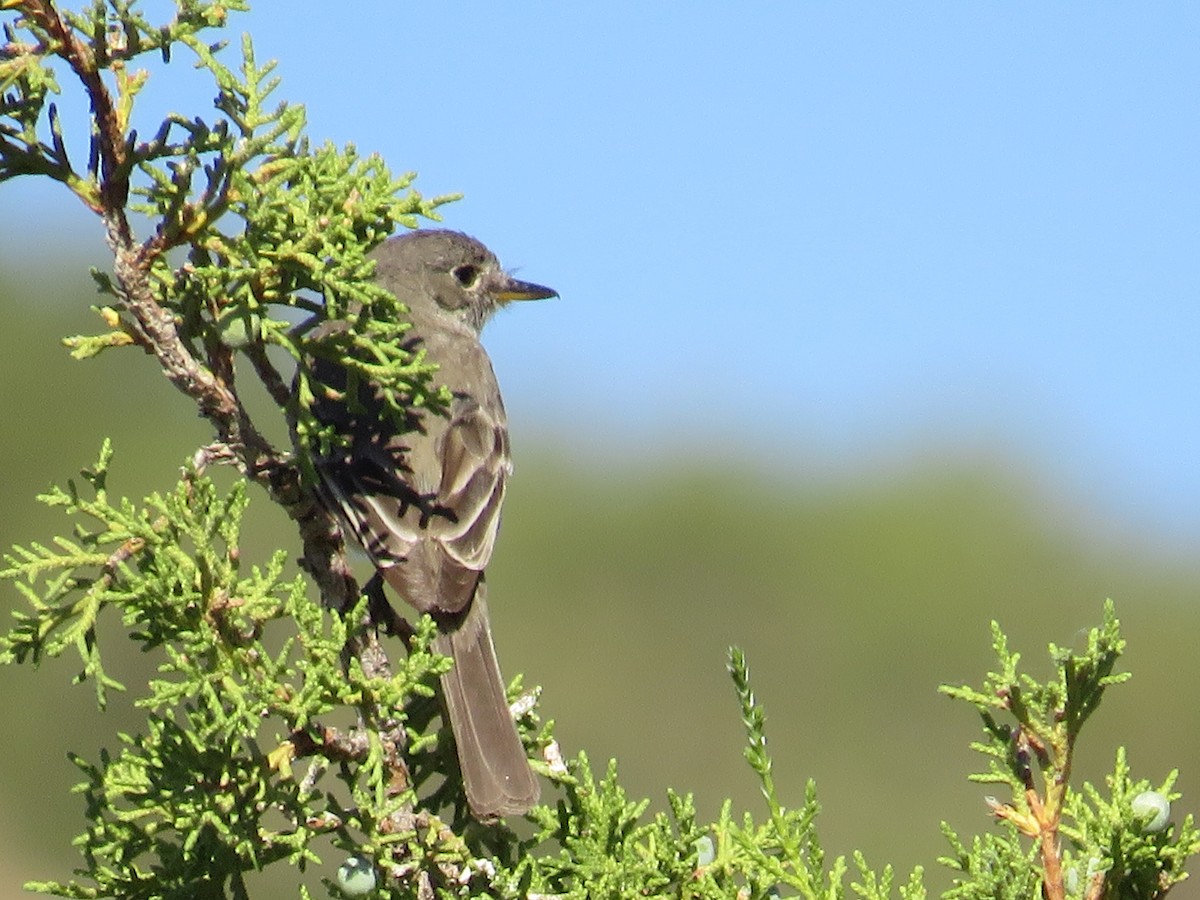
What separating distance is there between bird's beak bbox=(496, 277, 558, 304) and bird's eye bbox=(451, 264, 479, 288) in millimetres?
127

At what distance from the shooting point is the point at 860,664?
3681cm

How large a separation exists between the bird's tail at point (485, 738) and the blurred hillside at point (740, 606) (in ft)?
62.8

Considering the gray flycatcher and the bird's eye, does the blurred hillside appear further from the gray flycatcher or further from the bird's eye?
the gray flycatcher

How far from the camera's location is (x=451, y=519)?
18.2ft

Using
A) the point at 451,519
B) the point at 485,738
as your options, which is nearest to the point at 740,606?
the point at 451,519

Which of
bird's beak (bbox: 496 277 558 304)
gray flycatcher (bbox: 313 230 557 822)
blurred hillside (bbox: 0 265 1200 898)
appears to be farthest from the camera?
blurred hillside (bbox: 0 265 1200 898)

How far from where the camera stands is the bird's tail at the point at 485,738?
4086mm

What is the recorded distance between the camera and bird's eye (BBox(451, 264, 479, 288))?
802 cm

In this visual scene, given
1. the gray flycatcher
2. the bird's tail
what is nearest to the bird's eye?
the gray flycatcher

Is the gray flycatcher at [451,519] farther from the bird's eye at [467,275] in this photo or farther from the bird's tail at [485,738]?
the bird's eye at [467,275]

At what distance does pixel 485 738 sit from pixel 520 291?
3934 millimetres

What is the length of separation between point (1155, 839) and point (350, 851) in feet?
5.44

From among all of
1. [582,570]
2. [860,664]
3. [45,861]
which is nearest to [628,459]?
[582,570]

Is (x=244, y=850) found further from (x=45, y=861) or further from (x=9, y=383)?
(x=9, y=383)
